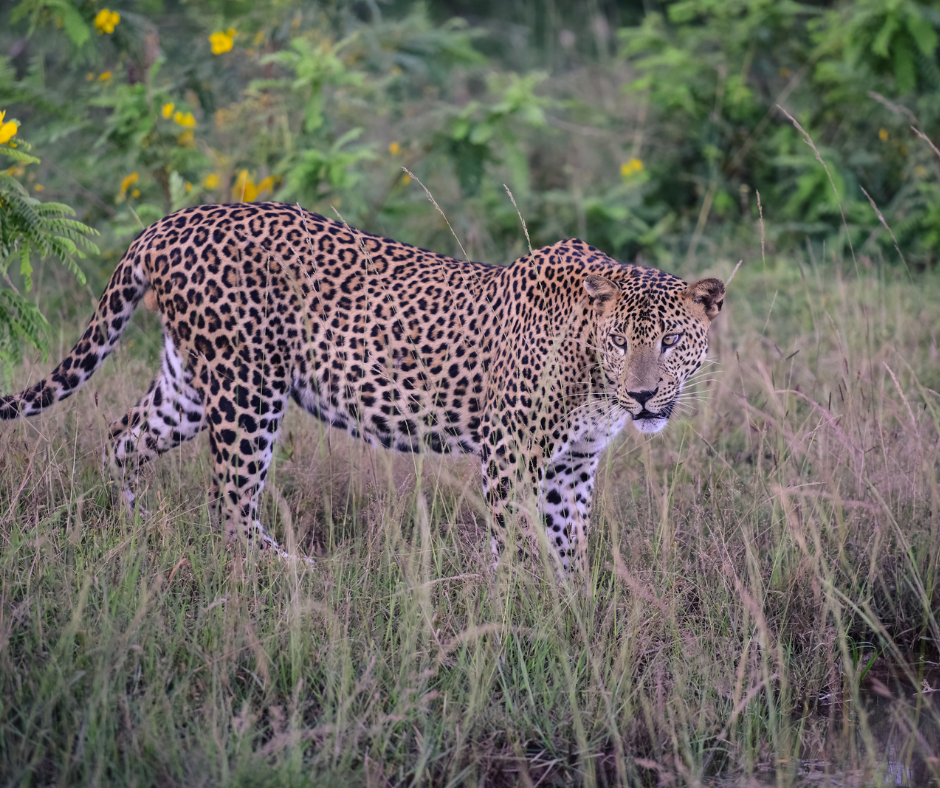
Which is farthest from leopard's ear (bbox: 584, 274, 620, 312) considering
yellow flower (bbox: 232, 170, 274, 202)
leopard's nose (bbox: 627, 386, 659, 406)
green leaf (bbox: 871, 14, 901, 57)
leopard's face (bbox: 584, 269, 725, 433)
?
green leaf (bbox: 871, 14, 901, 57)

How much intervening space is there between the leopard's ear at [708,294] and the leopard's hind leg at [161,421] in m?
2.46

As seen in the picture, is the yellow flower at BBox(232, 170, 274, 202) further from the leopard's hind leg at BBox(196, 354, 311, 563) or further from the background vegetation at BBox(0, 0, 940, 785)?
the leopard's hind leg at BBox(196, 354, 311, 563)

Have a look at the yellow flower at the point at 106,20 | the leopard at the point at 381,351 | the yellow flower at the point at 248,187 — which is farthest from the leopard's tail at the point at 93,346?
the yellow flower at the point at 106,20

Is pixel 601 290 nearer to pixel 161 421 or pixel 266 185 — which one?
pixel 161 421

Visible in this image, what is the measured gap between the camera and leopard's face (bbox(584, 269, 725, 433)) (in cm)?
436

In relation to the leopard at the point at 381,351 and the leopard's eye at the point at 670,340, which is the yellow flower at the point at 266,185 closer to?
the leopard at the point at 381,351

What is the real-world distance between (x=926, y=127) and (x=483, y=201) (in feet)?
13.8

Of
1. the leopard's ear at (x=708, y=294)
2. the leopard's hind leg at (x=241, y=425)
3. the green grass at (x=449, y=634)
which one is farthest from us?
the leopard's hind leg at (x=241, y=425)

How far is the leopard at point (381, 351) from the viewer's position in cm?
454

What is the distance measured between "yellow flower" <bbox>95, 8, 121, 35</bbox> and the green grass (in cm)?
311

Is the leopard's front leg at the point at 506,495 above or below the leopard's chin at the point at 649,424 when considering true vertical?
below

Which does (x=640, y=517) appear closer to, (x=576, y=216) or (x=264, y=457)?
(x=264, y=457)

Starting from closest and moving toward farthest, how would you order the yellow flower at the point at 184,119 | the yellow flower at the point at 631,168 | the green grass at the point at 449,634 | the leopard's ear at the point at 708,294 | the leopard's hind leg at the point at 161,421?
the green grass at the point at 449,634 → the leopard's ear at the point at 708,294 → the leopard's hind leg at the point at 161,421 → the yellow flower at the point at 184,119 → the yellow flower at the point at 631,168

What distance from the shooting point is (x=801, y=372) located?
23.2 feet
